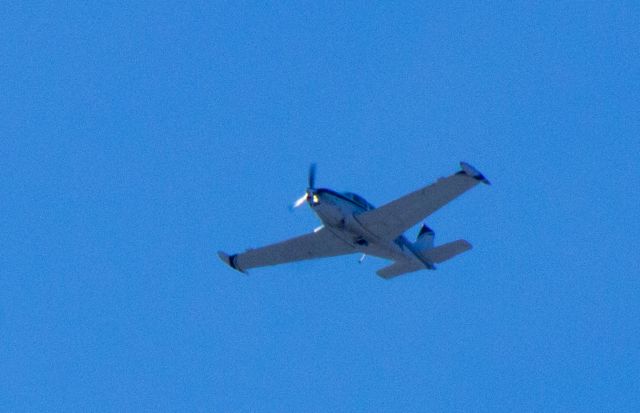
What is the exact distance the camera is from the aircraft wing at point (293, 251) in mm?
48156

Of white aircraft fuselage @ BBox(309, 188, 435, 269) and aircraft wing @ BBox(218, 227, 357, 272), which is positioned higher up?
aircraft wing @ BBox(218, 227, 357, 272)

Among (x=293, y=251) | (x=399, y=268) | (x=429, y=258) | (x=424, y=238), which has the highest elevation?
(x=424, y=238)

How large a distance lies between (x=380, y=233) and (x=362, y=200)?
4.43ft

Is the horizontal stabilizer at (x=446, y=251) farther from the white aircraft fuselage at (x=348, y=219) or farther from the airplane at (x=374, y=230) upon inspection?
the white aircraft fuselage at (x=348, y=219)

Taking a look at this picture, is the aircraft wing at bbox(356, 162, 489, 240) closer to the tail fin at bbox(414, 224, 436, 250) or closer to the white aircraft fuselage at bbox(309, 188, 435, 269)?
the white aircraft fuselage at bbox(309, 188, 435, 269)

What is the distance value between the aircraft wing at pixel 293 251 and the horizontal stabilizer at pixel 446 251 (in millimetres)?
3467

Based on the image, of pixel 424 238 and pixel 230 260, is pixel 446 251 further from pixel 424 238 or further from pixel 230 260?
pixel 230 260

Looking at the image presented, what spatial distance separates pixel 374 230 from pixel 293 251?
166 inches

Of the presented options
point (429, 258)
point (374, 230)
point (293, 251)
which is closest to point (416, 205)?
point (374, 230)

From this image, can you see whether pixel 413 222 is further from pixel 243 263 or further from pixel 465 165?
pixel 243 263

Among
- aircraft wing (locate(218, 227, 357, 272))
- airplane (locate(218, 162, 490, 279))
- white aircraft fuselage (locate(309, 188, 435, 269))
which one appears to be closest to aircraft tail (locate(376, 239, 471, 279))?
airplane (locate(218, 162, 490, 279))

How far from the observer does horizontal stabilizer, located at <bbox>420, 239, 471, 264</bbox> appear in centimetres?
4994

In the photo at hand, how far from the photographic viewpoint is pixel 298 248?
1951 inches

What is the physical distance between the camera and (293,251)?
49.8 meters
